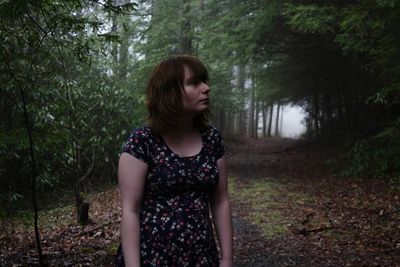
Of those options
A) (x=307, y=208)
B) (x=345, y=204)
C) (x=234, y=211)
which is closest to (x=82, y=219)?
(x=234, y=211)

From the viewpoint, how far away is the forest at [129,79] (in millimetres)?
5832

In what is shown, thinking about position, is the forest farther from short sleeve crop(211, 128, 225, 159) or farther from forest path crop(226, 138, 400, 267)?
short sleeve crop(211, 128, 225, 159)

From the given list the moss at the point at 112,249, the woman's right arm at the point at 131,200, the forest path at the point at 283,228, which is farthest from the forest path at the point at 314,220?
the woman's right arm at the point at 131,200

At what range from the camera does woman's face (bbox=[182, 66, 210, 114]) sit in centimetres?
227

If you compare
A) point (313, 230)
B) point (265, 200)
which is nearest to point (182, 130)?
point (313, 230)

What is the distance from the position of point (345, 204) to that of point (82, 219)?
5269mm

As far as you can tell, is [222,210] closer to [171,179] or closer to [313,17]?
[171,179]

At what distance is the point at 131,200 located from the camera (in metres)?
2.14

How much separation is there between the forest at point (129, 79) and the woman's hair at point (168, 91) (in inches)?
115

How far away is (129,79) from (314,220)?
10.4 m

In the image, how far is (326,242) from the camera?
691 centimetres

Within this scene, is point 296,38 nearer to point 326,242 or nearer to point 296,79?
point 296,79

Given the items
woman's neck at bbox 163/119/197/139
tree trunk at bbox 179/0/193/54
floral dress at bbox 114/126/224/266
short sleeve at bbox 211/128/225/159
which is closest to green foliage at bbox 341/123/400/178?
tree trunk at bbox 179/0/193/54

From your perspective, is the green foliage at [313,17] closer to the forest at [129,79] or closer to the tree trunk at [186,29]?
the forest at [129,79]
